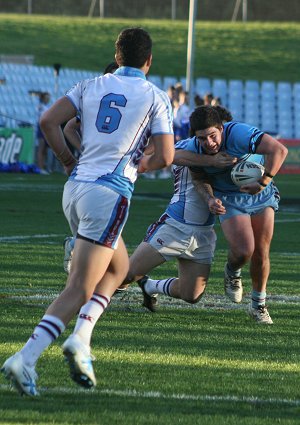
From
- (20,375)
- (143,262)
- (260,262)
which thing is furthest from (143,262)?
(20,375)

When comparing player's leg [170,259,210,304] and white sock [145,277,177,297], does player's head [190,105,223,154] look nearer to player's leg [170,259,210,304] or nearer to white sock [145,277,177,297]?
player's leg [170,259,210,304]

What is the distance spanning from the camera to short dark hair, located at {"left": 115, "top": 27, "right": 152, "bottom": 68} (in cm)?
616

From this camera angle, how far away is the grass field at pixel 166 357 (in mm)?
5520

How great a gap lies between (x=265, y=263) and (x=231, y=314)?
50cm

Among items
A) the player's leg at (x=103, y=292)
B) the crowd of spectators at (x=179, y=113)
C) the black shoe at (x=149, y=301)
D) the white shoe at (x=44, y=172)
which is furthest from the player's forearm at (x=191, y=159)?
the crowd of spectators at (x=179, y=113)

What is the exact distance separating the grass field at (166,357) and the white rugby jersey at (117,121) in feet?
3.44

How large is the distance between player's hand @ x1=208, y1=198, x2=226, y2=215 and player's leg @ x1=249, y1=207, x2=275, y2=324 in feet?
1.77

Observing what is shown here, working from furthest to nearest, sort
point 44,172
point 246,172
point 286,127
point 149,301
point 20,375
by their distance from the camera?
point 286,127 < point 44,172 < point 149,301 < point 246,172 < point 20,375

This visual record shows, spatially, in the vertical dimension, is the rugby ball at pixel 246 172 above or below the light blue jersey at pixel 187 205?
above

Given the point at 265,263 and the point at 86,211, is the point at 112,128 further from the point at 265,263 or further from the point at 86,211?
the point at 265,263

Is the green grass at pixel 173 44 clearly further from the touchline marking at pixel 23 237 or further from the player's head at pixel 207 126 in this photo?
the player's head at pixel 207 126

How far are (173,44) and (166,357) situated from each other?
47461mm

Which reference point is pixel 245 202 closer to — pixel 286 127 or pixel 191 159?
pixel 191 159

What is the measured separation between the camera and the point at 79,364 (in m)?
5.67
